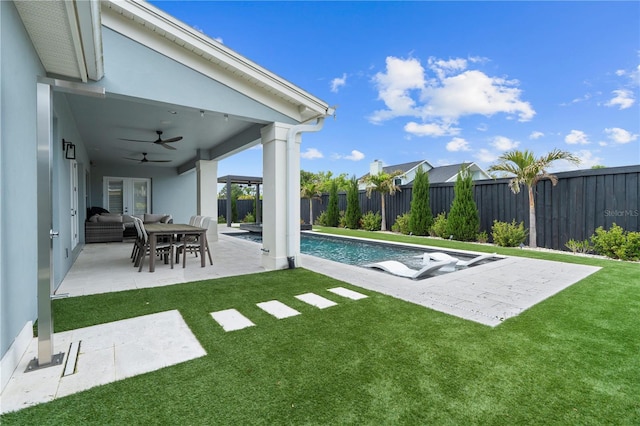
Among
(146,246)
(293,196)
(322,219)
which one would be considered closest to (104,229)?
(146,246)

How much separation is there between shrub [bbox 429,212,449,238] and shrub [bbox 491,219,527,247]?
72.8 inches

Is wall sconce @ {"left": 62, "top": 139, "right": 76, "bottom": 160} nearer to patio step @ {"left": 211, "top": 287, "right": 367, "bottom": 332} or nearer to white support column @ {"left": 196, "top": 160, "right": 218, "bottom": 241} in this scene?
patio step @ {"left": 211, "top": 287, "right": 367, "bottom": 332}

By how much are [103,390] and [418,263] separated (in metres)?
6.58

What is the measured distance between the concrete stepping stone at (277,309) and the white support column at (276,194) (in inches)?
79.9

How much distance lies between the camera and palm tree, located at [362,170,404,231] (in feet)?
44.5

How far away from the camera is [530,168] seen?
8.45 meters

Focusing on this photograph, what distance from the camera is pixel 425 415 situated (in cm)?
175

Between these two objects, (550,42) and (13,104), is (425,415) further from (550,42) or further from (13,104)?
(550,42)

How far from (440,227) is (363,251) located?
372cm

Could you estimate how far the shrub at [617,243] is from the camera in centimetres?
676

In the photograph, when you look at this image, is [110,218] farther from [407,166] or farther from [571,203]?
[407,166]

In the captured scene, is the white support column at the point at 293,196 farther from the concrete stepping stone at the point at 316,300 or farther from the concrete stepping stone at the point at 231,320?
the concrete stepping stone at the point at 231,320

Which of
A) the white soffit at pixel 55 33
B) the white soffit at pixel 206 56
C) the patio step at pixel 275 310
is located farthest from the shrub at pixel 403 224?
the white soffit at pixel 55 33

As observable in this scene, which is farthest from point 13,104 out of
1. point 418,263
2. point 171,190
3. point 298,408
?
point 171,190
